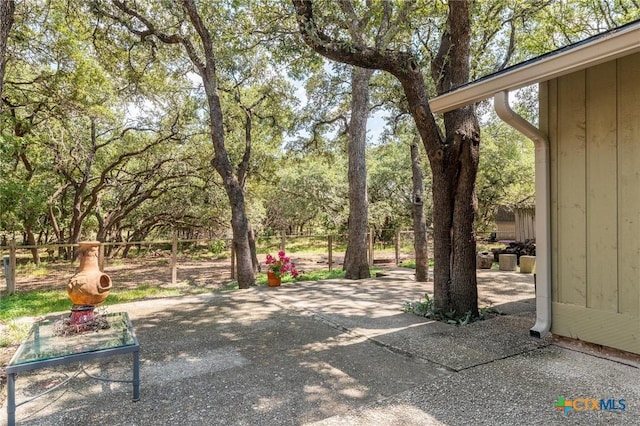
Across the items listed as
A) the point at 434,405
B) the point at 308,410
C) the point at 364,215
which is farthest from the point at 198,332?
the point at 364,215

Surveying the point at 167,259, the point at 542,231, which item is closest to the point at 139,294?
the point at 542,231

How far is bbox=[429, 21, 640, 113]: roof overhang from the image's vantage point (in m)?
2.43

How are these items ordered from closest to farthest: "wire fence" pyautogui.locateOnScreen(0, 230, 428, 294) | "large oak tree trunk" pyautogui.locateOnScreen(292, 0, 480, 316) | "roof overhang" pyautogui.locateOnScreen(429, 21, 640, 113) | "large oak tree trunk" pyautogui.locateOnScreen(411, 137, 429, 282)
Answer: "roof overhang" pyautogui.locateOnScreen(429, 21, 640, 113) → "large oak tree trunk" pyautogui.locateOnScreen(292, 0, 480, 316) → "large oak tree trunk" pyautogui.locateOnScreen(411, 137, 429, 282) → "wire fence" pyautogui.locateOnScreen(0, 230, 428, 294)

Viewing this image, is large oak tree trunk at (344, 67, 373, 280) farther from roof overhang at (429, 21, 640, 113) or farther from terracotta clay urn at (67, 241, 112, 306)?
terracotta clay urn at (67, 241, 112, 306)

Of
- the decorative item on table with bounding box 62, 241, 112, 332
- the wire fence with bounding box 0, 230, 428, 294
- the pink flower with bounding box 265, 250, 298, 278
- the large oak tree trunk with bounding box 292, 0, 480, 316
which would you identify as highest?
the large oak tree trunk with bounding box 292, 0, 480, 316

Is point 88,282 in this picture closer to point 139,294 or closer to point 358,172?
point 139,294

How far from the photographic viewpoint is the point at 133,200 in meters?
14.2

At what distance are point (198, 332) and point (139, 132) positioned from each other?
33.2 feet

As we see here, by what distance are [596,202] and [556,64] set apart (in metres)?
1.14

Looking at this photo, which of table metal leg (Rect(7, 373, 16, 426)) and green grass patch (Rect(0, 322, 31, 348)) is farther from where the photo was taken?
green grass patch (Rect(0, 322, 31, 348))

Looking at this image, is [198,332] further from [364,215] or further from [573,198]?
[364,215]

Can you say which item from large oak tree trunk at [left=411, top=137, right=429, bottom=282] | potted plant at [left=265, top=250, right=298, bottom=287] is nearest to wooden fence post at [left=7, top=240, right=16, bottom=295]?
potted plant at [left=265, top=250, right=298, bottom=287]

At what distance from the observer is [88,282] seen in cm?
304

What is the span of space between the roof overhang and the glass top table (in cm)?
328
